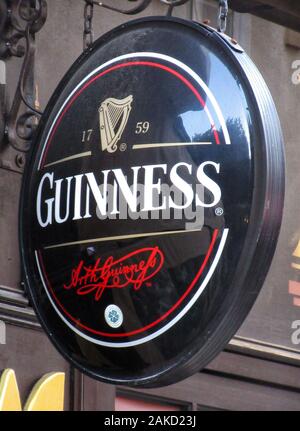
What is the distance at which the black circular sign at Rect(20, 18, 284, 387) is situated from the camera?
4727 mm

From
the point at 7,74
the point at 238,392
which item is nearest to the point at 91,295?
the point at 7,74

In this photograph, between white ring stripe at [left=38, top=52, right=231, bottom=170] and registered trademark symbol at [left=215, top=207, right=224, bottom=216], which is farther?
white ring stripe at [left=38, top=52, right=231, bottom=170]

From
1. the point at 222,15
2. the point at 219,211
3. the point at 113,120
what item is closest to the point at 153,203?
the point at 219,211

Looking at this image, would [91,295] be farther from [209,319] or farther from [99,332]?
[209,319]

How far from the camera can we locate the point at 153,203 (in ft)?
16.2

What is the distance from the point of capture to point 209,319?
4.71 metres

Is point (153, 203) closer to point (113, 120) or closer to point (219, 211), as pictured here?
point (219, 211)

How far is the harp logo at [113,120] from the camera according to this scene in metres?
5.23

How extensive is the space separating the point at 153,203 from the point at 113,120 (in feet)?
1.85
